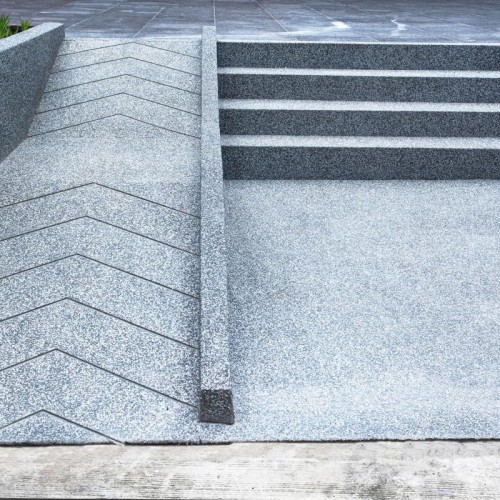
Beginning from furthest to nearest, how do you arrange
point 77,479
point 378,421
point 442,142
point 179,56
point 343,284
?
point 179,56 → point 442,142 → point 343,284 → point 378,421 → point 77,479

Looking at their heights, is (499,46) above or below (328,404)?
above

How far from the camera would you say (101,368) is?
309 cm

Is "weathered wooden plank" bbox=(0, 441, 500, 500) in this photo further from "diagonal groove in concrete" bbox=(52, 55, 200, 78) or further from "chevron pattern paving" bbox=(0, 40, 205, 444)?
"diagonal groove in concrete" bbox=(52, 55, 200, 78)

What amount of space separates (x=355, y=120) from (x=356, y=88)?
1.51ft

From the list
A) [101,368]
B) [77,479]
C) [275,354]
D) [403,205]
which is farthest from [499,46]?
[77,479]

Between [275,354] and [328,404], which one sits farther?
[275,354]

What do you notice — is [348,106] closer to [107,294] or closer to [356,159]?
[356,159]

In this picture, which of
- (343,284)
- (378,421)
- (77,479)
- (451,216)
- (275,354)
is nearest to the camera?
(77,479)

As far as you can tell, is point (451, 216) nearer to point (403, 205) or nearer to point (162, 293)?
point (403, 205)

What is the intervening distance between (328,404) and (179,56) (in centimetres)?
466

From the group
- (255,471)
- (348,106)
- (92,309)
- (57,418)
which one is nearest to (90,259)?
(92,309)

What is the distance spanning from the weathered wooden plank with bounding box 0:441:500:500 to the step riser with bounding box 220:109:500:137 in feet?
13.6

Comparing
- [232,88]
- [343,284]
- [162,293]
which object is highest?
[232,88]

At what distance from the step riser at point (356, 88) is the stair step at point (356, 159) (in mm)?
670
